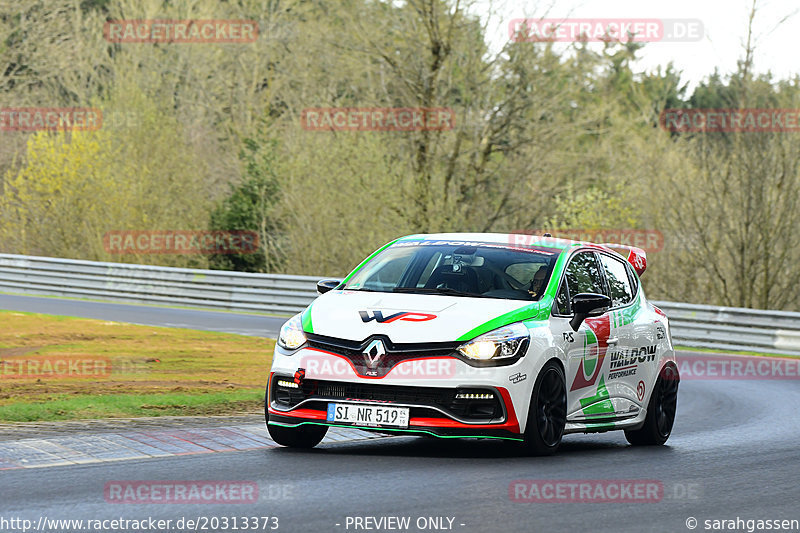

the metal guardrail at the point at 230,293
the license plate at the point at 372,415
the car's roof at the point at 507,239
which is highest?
the car's roof at the point at 507,239

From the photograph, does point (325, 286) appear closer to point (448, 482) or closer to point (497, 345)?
point (497, 345)

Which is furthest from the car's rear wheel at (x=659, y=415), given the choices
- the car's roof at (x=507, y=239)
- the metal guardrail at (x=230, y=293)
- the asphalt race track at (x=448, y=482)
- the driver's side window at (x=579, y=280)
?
the metal guardrail at (x=230, y=293)

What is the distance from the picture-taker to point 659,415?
1142 centimetres

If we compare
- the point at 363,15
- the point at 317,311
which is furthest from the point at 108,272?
the point at 317,311

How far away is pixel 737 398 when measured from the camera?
53.3ft

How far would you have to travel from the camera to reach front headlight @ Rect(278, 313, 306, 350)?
9.32 meters

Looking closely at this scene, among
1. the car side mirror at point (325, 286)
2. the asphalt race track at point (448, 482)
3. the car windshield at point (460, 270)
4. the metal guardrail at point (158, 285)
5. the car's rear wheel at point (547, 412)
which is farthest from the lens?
the metal guardrail at point (158, 285)

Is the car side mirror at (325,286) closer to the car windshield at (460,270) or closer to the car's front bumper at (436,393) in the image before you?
the car windshield at (460,270)

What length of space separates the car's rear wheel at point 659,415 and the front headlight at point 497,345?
2.63 metres

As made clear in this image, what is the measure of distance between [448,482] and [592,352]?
244 centimetres

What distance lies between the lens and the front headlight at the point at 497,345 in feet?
29.2

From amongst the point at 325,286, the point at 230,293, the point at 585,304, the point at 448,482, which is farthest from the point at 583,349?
the point at 230,293

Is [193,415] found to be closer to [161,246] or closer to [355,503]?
[355,503]

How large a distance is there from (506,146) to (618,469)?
22323mm
